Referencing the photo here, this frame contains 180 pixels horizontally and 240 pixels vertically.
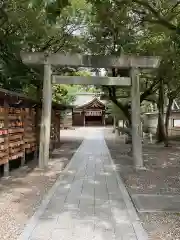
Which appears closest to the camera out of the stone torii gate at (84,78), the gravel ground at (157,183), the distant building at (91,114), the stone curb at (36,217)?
the stone curb at (36,217)

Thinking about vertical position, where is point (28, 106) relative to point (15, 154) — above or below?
above

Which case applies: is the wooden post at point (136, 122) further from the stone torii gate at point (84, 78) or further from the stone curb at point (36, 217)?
the stone curb at point (36, 217)

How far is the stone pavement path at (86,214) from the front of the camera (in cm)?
526

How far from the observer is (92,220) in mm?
5957

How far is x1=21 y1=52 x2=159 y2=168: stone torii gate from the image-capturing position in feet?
38.3

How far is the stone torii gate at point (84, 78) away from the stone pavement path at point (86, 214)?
7.93 feet

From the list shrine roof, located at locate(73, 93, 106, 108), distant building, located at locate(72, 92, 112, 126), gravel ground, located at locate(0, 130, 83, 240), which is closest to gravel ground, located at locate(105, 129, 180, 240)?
gravel ground, located at locate(0, 130, 83, 240)

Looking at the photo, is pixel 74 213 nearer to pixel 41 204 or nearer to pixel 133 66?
pixel 41 204

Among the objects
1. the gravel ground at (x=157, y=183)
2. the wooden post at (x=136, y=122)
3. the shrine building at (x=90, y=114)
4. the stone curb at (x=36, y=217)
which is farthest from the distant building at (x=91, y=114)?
the stone curb at (x=36, y=217)

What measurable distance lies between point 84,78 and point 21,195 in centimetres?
524

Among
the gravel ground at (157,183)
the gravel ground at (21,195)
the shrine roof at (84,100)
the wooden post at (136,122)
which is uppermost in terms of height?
the shrine roof at (84,100)

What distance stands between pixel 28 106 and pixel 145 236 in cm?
977

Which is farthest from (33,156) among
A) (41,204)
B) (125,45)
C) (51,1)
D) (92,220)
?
(51,1)

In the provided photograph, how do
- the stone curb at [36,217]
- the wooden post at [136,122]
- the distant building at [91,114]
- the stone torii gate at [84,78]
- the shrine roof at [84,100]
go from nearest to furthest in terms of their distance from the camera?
the stone curb at [36,217] < the stone torii gate at [84,78] < the wooden post at [136,122] < the distant building at [91,114] < the shrine roof at [84,100]
